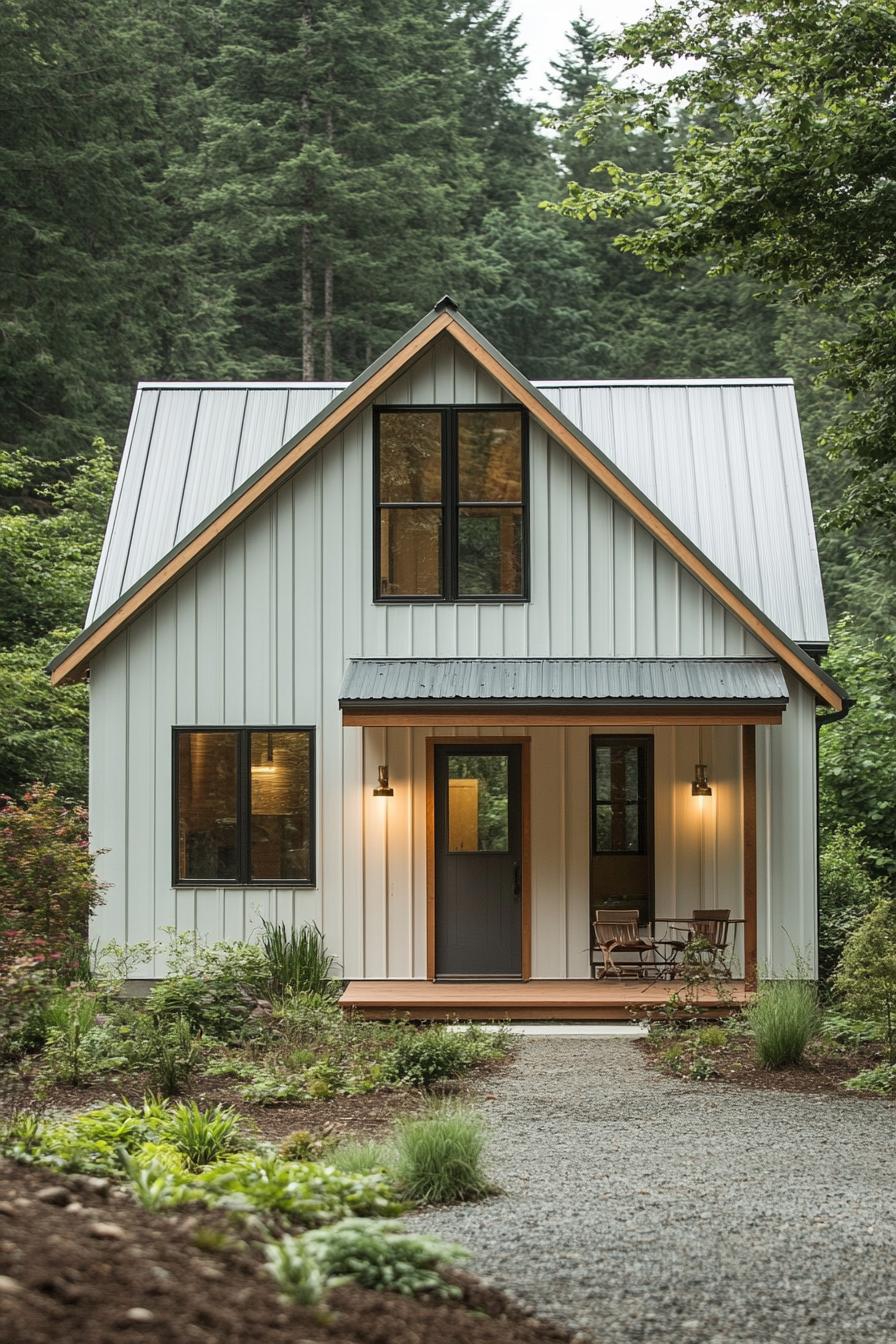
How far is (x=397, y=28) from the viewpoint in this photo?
33469mm

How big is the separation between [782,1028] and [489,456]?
5.98m

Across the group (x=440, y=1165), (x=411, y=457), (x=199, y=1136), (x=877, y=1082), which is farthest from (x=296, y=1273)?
(x=411, y=457)

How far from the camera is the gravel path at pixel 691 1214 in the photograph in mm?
5387

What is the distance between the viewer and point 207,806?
1339cm

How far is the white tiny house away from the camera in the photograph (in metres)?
13.3

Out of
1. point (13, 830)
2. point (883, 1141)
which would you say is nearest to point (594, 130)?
point (13, 830)

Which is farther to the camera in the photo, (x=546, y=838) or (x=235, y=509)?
(x=546, y=838)

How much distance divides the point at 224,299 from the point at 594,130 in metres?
19.2

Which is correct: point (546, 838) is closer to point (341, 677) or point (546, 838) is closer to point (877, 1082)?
point (341, 677)

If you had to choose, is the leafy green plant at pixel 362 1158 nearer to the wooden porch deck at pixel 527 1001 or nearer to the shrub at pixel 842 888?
the wooden porch deck at pixel 527 1001

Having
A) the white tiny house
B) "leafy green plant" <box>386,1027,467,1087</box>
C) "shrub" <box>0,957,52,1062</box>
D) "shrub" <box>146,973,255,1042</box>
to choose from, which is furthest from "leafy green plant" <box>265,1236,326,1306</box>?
the white tiny house

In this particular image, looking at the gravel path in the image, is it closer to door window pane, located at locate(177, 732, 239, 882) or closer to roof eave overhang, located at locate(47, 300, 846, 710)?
door window pane, located at locate(177, 732, 239, 882)

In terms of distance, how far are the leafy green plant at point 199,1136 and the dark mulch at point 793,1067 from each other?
4.21 m

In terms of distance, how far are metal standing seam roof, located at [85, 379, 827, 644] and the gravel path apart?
19.4 ft
